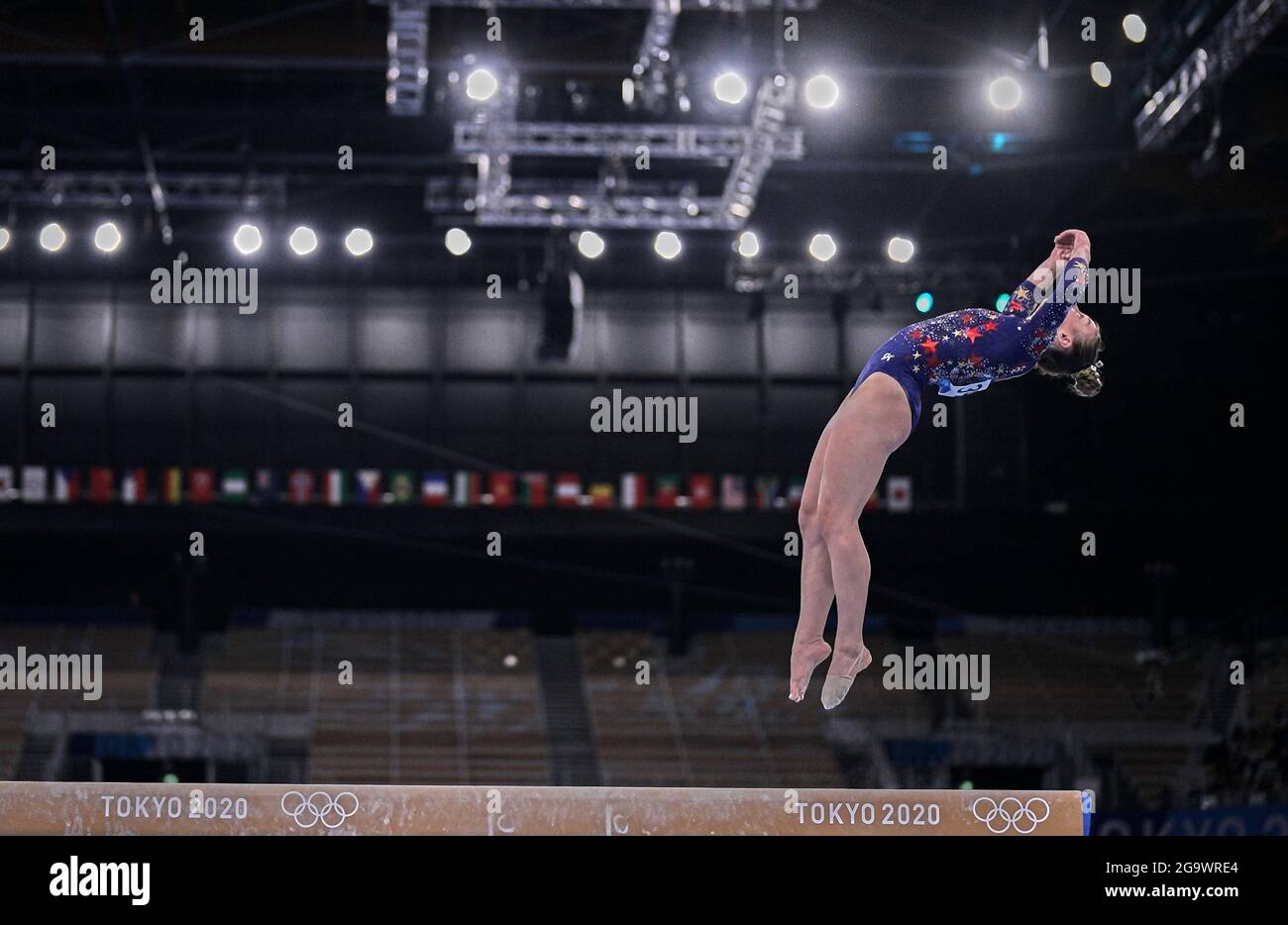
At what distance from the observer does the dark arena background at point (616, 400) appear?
1511 cm

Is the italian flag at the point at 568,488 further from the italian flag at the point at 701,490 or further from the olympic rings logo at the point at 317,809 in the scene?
the olympic rings logo at the point at 317,809

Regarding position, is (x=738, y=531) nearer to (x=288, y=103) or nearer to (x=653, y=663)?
(x=653, y=663)

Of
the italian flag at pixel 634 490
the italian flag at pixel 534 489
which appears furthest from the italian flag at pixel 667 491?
the italian flag at pixel 534 489

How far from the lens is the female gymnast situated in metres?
6.98

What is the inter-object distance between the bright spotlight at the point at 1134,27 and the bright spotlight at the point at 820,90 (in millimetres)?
2581

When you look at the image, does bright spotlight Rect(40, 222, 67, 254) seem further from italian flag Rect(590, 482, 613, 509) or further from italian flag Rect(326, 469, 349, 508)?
italian flag Rect(590, 482, 613, 509)

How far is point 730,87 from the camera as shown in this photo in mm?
13570

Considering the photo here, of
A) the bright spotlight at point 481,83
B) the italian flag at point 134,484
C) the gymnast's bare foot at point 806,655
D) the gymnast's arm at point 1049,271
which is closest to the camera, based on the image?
the gymnast's arm at point 1049,271

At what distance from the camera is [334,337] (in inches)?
810

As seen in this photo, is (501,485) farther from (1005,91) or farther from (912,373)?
(912,373)

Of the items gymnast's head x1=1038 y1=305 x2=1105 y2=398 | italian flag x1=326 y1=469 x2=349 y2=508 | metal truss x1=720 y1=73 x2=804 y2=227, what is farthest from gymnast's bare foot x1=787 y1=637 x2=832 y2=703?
italian flag x1=326 y1=469 x2=349 y2=508

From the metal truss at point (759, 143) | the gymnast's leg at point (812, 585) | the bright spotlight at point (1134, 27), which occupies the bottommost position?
the gymnast's leg at point (812, 585)

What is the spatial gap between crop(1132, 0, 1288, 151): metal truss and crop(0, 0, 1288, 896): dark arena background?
6 cm

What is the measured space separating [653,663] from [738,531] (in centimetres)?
211
